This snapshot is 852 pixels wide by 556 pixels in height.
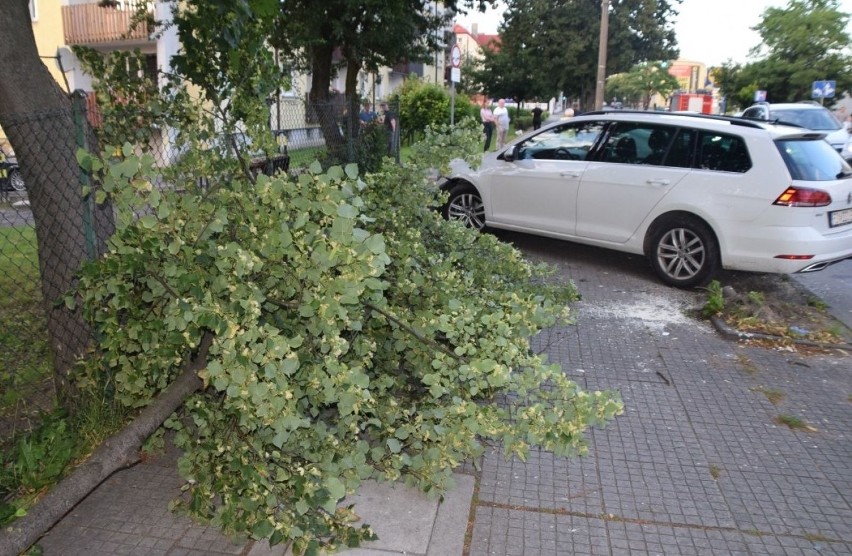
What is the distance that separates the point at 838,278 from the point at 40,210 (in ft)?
27.0

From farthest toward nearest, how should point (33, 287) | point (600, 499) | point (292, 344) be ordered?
point (33, 287), point (600, 499), point (292, 344)

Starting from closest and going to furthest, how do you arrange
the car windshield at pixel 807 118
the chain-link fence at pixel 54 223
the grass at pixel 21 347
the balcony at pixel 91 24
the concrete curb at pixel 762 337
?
the chain-link fence at pixel 54 223 < the grass at pixel 21 347 < the concrete curb at pixel 762 337 < the car windshield at pixel 807 118 < the balcony at pixel 91 24

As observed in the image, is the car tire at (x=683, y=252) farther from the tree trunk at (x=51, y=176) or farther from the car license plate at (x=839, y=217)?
the tree trunk at (x=51, y=176)

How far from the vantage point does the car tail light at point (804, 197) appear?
691 cm

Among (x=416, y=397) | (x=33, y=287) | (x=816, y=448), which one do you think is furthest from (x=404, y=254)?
(x=33, y=287)

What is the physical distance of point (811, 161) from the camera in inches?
284

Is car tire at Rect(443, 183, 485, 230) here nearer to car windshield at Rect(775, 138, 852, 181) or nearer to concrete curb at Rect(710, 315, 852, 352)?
car windshield at Rect(775, 138, 852, 181)

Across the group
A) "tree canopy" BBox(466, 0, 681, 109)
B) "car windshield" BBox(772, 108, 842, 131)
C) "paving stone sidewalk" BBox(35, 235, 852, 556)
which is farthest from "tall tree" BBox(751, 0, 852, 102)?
"paving stone sidewalk" BBox(35, 235, 852, 556)

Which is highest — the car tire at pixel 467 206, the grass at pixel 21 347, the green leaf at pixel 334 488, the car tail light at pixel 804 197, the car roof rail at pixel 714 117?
the car roof rail at pixel 714 117

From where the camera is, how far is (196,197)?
3340 millimetres

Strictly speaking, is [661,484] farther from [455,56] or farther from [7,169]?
[455,56]

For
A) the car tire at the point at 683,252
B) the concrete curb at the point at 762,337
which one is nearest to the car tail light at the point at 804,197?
the car tire at the point at 683,252

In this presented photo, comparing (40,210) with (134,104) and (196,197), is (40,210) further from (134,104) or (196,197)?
(196,197)

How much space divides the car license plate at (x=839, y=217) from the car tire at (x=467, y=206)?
153 inches
